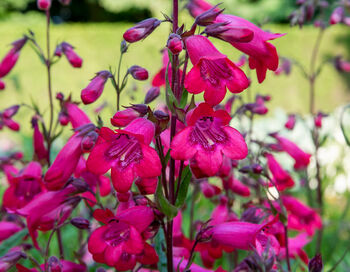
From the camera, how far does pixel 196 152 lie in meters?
1.00

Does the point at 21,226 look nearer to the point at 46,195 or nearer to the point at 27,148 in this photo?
the point at 46,195

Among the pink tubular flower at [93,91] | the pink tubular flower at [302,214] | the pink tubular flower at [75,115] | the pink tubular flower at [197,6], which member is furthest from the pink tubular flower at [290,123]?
the pink tubular flower at [93,91]

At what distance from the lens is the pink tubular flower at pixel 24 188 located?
1.46 meters

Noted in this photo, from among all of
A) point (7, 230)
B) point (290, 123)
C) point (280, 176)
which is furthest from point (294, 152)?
point (7, 230)

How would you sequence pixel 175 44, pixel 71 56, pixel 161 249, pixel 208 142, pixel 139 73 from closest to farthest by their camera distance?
pixel 175 44, pixel 208 142, pixel 161 249, pixel 139 73, pixel 71 56

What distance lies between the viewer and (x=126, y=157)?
3.48 feet

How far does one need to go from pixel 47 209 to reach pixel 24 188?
31cm

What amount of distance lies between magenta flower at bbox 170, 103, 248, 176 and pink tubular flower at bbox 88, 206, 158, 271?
189mm

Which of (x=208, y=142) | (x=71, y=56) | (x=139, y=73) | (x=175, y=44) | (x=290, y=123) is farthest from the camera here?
(x=290, y=123)

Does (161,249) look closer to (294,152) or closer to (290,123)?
(294,152)

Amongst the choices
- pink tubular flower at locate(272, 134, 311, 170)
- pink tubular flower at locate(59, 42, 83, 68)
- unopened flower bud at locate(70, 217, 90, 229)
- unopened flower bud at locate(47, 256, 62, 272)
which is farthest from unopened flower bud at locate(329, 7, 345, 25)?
unopened flower bud at locate(47, 256, 62, 272)

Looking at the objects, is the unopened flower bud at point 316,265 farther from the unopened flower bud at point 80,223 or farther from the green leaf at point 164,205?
the unopened flower bud at point 80,223

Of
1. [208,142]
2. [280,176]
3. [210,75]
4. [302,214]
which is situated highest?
[210,75]

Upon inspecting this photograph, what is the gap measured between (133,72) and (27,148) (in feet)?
11.8
